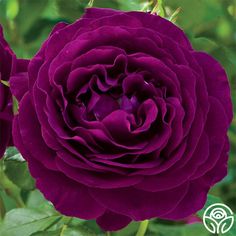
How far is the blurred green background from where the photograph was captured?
56 centimetres

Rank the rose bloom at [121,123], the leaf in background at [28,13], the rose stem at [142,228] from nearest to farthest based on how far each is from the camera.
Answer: the rose bloom at [121,123], the rose stem at [142,228], the leaf in background at [28,13]

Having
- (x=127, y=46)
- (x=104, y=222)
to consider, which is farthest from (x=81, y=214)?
(x=127, y=46)

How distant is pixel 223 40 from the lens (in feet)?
2.54

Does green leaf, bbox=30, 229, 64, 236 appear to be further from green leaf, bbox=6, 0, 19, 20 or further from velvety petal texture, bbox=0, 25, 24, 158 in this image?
green leaf, bbox=6, 0, 19, 20

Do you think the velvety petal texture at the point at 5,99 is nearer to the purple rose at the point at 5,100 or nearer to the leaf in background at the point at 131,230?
the purple rose at the point at 5,100

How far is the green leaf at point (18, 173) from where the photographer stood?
55cm

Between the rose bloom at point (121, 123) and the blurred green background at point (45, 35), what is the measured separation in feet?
0.34

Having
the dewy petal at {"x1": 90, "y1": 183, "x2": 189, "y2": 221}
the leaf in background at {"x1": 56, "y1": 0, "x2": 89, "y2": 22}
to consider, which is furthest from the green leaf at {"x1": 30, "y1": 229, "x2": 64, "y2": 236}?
the leaf in background at {"x1": 56, "y1": 0, "x2": 89, "y2": 22}

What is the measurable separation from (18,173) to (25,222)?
0.05 m

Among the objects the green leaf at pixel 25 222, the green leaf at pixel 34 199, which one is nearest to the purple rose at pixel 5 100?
the green leaf at pixel 25 222

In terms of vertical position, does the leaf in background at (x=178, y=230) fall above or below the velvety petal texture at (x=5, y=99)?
below

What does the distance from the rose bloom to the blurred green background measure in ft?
0.34

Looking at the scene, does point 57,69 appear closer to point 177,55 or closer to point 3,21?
point 177,55

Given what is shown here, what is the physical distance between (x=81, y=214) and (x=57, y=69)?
0.11 meters
